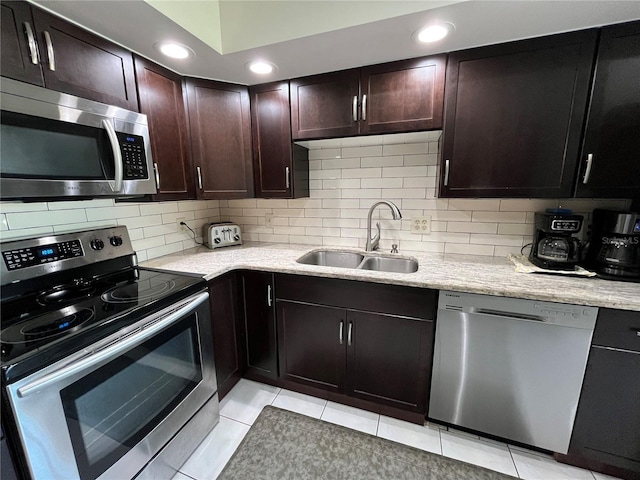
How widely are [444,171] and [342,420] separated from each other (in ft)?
5.36

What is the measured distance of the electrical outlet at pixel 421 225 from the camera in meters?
1.97

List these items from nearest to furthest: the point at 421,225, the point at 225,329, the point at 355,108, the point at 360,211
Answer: the point at 355,108
the point at 225,329
the point at 421,225
the point at 360,211

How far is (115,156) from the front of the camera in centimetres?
122

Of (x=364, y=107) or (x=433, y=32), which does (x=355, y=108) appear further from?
(x=433, y=32)

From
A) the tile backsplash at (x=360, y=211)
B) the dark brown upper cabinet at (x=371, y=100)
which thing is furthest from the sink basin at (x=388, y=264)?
the dark brown upper cabinet at (x=371, y=100)

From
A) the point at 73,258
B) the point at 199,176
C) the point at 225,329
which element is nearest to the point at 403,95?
the point at 199,176

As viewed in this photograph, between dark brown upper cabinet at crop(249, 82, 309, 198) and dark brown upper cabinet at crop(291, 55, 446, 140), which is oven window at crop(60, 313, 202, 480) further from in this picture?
dark brown upper cabinet at crop(291, 55, 446, 140)

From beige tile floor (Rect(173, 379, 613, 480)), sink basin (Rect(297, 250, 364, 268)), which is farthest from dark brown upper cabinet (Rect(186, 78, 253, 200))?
beige tile floor (Rect(173, 379, 613, 480))

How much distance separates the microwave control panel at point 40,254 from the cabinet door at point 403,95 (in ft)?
5.59

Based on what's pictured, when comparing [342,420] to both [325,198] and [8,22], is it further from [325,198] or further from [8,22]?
[8,22]

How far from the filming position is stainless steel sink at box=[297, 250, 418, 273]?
194cm

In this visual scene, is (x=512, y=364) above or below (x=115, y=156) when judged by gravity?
below

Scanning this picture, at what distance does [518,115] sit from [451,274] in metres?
0.90

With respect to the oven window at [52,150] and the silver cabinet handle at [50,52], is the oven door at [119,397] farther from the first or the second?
the silver cabinet handle at [50,52]
